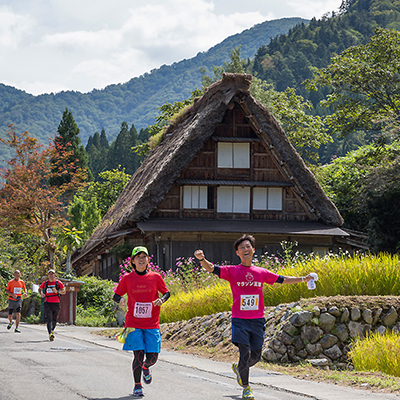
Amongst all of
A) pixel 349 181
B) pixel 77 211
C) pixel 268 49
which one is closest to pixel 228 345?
pixel 349 181

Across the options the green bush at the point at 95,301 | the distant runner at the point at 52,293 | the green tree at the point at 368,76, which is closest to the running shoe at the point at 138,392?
the distant runner at the point at 52,293

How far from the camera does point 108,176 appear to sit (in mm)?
59969

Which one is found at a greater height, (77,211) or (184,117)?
(184,117)

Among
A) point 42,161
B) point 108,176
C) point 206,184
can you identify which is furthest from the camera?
point 108,176

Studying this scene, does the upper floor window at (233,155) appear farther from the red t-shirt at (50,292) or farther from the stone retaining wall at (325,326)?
the stone retaining wall at (325,326)

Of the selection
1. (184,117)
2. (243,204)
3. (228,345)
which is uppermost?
(184,117)

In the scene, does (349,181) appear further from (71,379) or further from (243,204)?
(71,379)

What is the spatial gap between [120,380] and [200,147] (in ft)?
58.9

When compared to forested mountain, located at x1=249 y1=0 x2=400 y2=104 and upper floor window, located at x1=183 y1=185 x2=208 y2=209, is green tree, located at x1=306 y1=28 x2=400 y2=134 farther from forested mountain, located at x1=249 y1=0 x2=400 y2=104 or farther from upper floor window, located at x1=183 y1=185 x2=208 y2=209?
forested mountain, located at x1=249 y1=0 x2=400 y2=104

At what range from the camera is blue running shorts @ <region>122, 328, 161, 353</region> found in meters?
7.33

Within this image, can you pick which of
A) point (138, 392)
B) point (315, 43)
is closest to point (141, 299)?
point (138, 392)

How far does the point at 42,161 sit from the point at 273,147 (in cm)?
1583

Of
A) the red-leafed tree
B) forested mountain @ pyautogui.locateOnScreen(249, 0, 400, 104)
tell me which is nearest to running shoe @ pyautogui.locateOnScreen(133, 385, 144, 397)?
the red-leafed tree

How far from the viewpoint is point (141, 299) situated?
7465 mm
